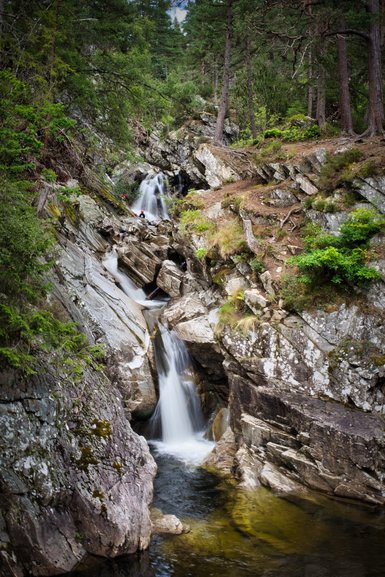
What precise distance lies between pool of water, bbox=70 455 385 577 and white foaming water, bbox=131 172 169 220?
63.3 ft

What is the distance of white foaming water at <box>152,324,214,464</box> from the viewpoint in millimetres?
12500

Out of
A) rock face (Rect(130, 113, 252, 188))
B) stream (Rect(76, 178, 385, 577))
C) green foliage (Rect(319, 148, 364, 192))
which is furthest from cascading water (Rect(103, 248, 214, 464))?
rock face (Rect(130, 113, 252, 188))

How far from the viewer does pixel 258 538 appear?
7.98m

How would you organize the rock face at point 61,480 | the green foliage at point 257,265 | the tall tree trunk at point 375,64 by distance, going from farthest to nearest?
the tall tree trunk at point 375,64 < the green foliage at point 257,265 < the rock face at point 61,480

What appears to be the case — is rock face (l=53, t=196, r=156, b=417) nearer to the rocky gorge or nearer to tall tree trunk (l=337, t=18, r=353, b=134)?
the rocky gorge

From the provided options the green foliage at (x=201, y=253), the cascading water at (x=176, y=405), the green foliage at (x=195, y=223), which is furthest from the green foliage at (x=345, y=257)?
the cascading water at (x=176, y=405)

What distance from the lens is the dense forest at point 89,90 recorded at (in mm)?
6637

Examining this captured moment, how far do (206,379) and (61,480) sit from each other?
26.1 ft

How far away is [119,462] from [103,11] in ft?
45.9

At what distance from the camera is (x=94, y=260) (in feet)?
50.1

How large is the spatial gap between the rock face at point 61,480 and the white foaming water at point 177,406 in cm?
435

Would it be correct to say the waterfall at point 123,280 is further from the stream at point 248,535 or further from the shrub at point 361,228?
the shrub at point 361,228

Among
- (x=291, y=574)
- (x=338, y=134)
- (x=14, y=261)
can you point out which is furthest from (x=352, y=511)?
(x=338, y=134)

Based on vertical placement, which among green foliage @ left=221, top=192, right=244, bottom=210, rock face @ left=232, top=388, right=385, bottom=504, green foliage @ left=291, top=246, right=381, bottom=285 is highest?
green foliage @ left=221, top=192, right=244, bottom=210
